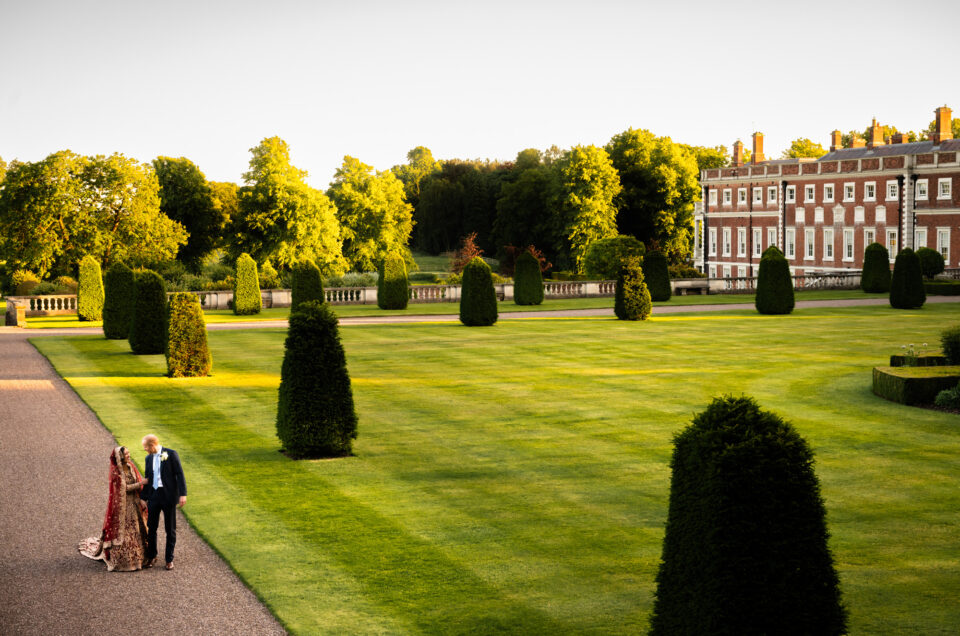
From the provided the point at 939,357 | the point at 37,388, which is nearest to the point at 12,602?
the point at 37,388

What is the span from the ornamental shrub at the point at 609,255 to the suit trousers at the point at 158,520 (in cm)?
5238

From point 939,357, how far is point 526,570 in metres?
16.0

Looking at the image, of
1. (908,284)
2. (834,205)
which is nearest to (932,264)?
(834,205)

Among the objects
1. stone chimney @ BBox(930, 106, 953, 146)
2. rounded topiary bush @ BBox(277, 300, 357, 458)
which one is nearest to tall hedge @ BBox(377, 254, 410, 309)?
rounded topiary bush @ BBox(277, 300, 357, 458)

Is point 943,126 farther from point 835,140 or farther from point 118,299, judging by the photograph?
point 118,299

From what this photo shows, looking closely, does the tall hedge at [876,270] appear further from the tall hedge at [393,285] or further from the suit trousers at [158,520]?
the suit trousers at [158,520]

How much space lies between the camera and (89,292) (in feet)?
142

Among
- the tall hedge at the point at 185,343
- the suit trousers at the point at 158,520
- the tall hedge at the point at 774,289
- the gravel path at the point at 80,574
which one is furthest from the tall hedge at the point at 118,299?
the tall hedge at the point at 774,289

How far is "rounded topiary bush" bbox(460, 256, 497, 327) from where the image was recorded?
37.9 meters

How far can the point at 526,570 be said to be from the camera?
9969mm

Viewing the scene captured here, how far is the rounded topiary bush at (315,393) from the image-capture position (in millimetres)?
15367

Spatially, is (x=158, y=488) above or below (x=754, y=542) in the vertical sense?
below

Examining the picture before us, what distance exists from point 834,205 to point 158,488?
244 ft

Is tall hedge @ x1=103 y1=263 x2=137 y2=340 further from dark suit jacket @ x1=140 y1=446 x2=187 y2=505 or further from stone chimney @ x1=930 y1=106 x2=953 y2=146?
stone chimney @ x1=930 y1=106 x2=953 y2=146
